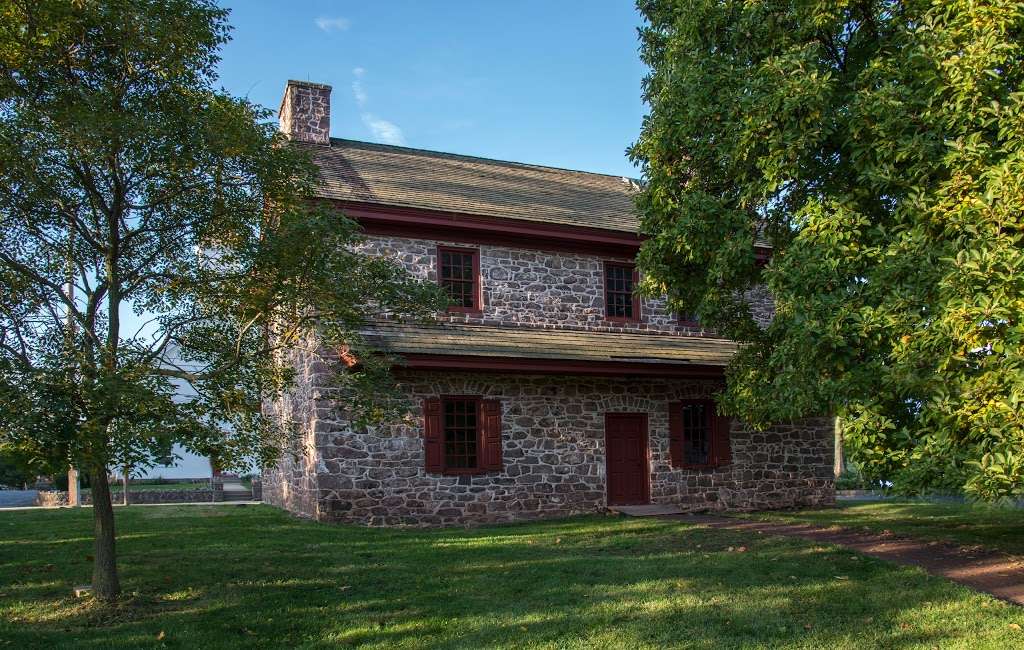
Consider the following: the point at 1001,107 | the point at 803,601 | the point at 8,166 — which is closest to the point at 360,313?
the point at 8,166

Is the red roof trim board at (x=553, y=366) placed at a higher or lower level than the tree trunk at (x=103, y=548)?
higher

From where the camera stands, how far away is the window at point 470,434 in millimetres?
14539

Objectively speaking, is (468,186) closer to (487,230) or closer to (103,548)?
(487,230)

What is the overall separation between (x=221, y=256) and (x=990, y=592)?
8.30m

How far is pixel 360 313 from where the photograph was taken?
8695 millimetres

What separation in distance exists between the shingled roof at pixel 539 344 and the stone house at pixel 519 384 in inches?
2.2

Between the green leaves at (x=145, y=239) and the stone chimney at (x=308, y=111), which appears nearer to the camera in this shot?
the green leaves at (x=145, y=239)

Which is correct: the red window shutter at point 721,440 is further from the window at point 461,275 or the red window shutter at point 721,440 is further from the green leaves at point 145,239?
the green leaves at point 145,239

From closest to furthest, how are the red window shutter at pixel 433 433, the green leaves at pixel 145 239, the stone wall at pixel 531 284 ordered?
the green leaves at pixel 145 239 < the red window shutter at pixel 433 433 < the stone wall at pixel 531 284

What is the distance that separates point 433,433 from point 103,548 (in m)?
6.89

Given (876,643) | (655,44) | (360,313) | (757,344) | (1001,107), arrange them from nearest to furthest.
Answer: (876,643) → (1001,107) → (360,313) → (757,344) → (655,44)

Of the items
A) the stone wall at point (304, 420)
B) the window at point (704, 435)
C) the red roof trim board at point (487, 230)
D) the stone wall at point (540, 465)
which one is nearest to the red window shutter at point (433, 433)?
the stone wall at point (540, 465)

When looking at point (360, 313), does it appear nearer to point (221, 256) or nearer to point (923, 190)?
point (221, 256)

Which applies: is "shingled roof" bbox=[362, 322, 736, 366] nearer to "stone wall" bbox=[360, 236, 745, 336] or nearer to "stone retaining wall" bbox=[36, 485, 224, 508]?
"stone wall" bbox=[360, 236, 745, 336]
